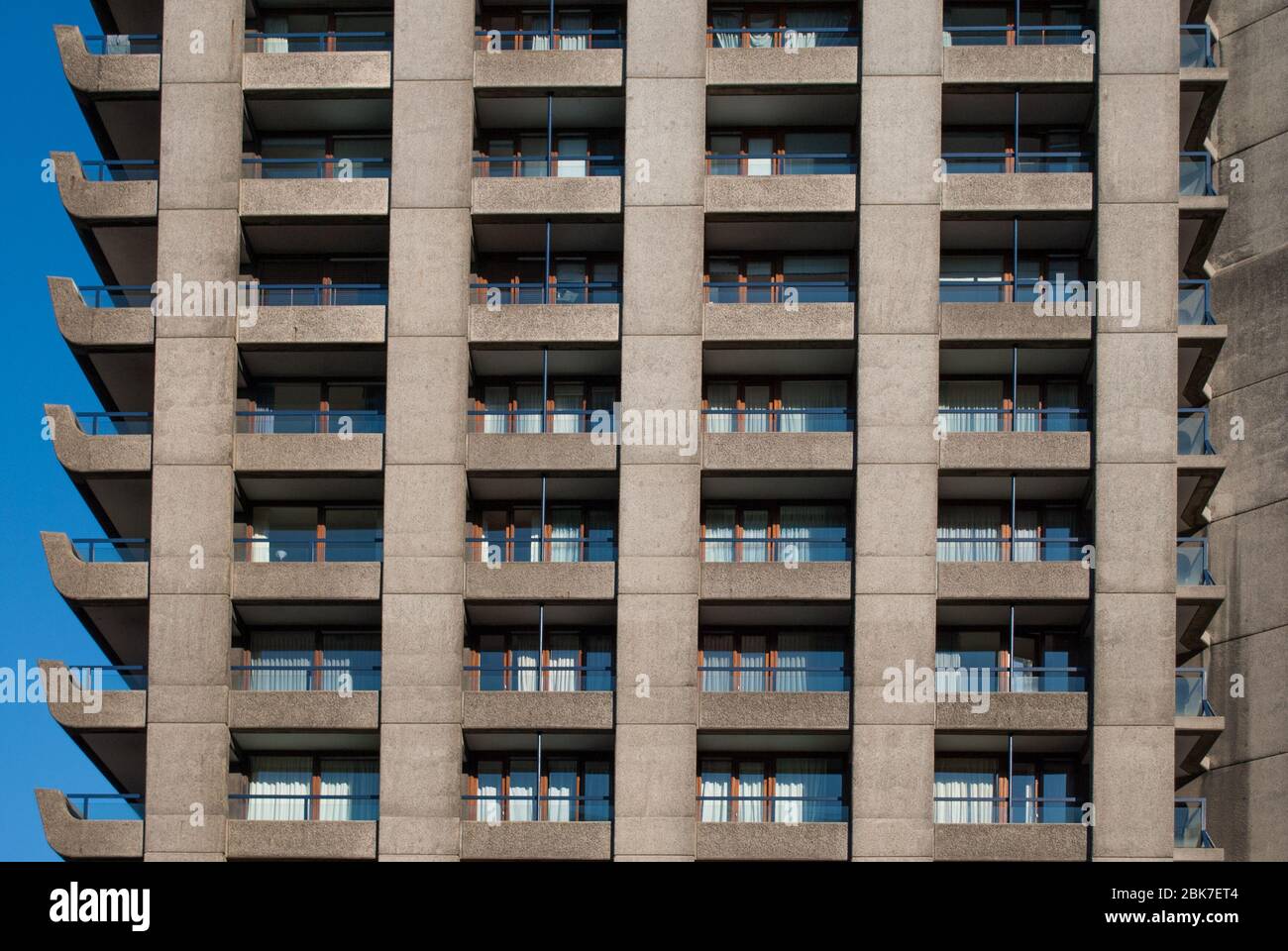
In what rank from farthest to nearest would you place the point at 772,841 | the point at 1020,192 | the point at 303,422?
the point at 303,422 → the point at 1020,192 → the point at 772,841

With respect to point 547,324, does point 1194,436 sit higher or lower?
lower

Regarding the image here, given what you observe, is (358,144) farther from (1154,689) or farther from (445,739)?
(1154,689)

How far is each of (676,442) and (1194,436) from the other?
1290 cm

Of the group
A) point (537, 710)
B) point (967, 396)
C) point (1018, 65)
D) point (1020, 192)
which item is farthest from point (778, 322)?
point (537, 710)

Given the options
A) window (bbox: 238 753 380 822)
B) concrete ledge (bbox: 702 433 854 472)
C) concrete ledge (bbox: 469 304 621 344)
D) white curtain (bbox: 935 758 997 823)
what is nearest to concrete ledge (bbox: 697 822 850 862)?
white curtain (bbox: 935 758 997 823)

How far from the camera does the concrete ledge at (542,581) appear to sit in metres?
54.2

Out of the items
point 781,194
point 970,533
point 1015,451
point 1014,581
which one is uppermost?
point 781,194

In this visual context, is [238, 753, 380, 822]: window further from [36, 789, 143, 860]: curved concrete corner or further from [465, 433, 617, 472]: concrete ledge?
[465, 433, 617, 472]: concrete ledge

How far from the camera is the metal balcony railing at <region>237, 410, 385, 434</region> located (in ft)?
187

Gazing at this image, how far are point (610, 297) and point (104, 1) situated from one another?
53.8 feet

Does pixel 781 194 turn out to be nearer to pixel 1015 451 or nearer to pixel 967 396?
pixel 967 396

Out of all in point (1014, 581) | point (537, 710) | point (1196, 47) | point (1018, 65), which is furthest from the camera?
point (1196, 47)

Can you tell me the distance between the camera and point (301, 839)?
53.0m
